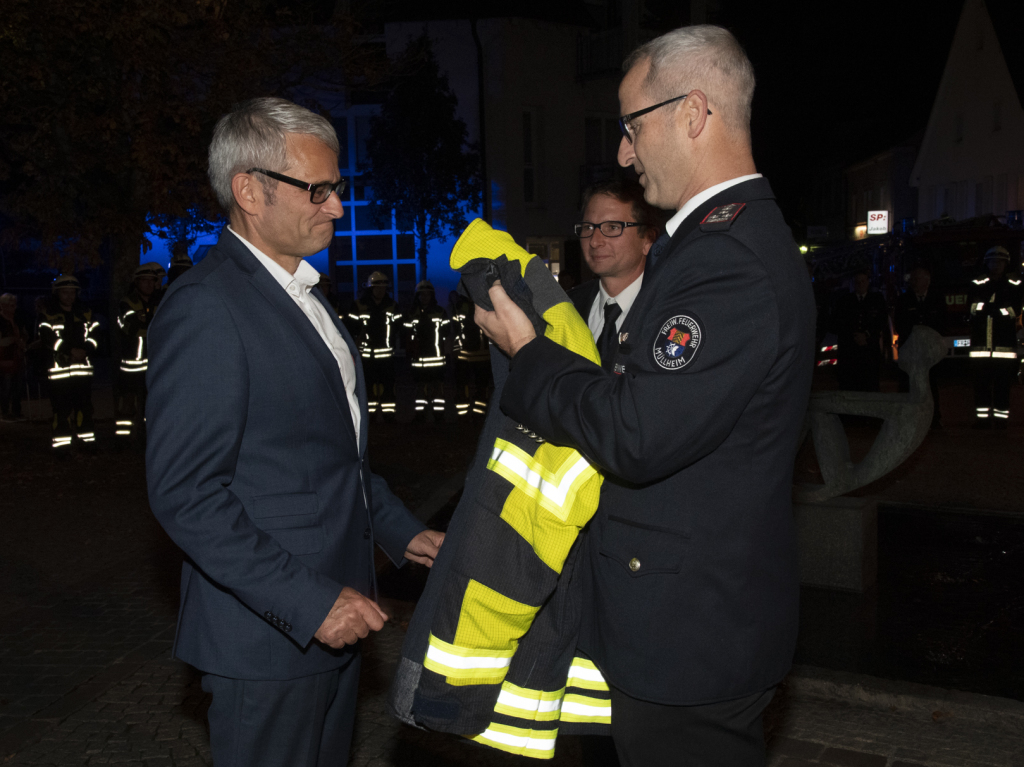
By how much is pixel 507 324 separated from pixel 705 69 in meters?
0.76

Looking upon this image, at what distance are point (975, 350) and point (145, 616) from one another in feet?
38.7

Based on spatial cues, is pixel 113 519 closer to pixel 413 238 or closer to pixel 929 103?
pixel 413 238

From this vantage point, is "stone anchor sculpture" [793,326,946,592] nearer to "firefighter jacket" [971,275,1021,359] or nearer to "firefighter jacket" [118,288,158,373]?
"firefighter jacket" [971,275,1021,359]

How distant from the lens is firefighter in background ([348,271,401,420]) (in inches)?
605

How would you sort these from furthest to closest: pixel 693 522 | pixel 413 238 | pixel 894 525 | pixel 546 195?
1. pixel 413 238
2. pixel 546 195
3. pixel 894 525
4. pixel 693 522

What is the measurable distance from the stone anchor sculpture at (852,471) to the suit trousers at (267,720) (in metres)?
4.63

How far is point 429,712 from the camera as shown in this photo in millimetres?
2295

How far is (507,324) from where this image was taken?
93.0 inches

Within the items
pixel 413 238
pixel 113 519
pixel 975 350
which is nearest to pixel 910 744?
pixel 113 519

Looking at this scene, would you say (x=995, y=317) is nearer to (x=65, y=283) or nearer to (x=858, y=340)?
(x=858, y=340)

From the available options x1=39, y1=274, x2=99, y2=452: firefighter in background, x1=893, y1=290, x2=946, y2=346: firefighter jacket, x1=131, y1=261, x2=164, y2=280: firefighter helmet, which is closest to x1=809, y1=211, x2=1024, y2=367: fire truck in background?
x1=893, y1=290, x2=946, y2=346: firefighter jacket

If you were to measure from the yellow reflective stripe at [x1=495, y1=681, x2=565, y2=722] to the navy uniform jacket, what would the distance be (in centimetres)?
17

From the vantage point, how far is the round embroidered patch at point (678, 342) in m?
2.09

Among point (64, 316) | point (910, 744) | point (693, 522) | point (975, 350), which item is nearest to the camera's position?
point (693, 522)
